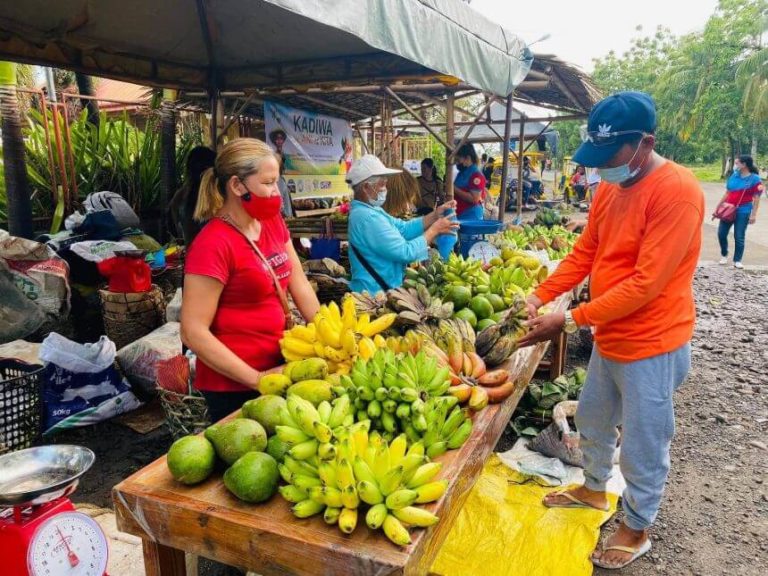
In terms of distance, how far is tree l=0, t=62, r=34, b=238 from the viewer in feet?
16.4

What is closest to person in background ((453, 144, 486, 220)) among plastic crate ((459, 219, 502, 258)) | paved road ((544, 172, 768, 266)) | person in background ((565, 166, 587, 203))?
plastic crate ((459, 219, 502, 258))

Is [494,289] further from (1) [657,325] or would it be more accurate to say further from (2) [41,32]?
(2) [41,32]

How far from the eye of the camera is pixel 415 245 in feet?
12.7

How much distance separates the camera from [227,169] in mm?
2295

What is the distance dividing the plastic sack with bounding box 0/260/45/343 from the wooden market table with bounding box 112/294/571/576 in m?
2.93

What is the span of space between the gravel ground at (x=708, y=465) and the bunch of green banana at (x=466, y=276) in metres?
1.39

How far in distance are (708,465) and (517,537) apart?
6.33 ft

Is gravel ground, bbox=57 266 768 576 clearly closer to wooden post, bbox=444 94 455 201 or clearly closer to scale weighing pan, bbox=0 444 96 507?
scale weighing pan, bbox=0 444 96 507

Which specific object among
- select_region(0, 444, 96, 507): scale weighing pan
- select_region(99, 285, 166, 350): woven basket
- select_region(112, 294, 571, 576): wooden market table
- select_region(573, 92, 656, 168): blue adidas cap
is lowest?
select_region(99, 285, 166, 350): woven basket

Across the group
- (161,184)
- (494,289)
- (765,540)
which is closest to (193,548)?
(494,289)

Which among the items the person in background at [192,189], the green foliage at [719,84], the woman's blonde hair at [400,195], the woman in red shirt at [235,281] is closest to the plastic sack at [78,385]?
the person in background at [192,189]

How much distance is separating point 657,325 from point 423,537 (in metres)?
1.53

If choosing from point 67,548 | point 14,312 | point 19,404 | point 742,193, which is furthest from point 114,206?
point 742,193

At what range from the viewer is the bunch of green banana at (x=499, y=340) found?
263cm
